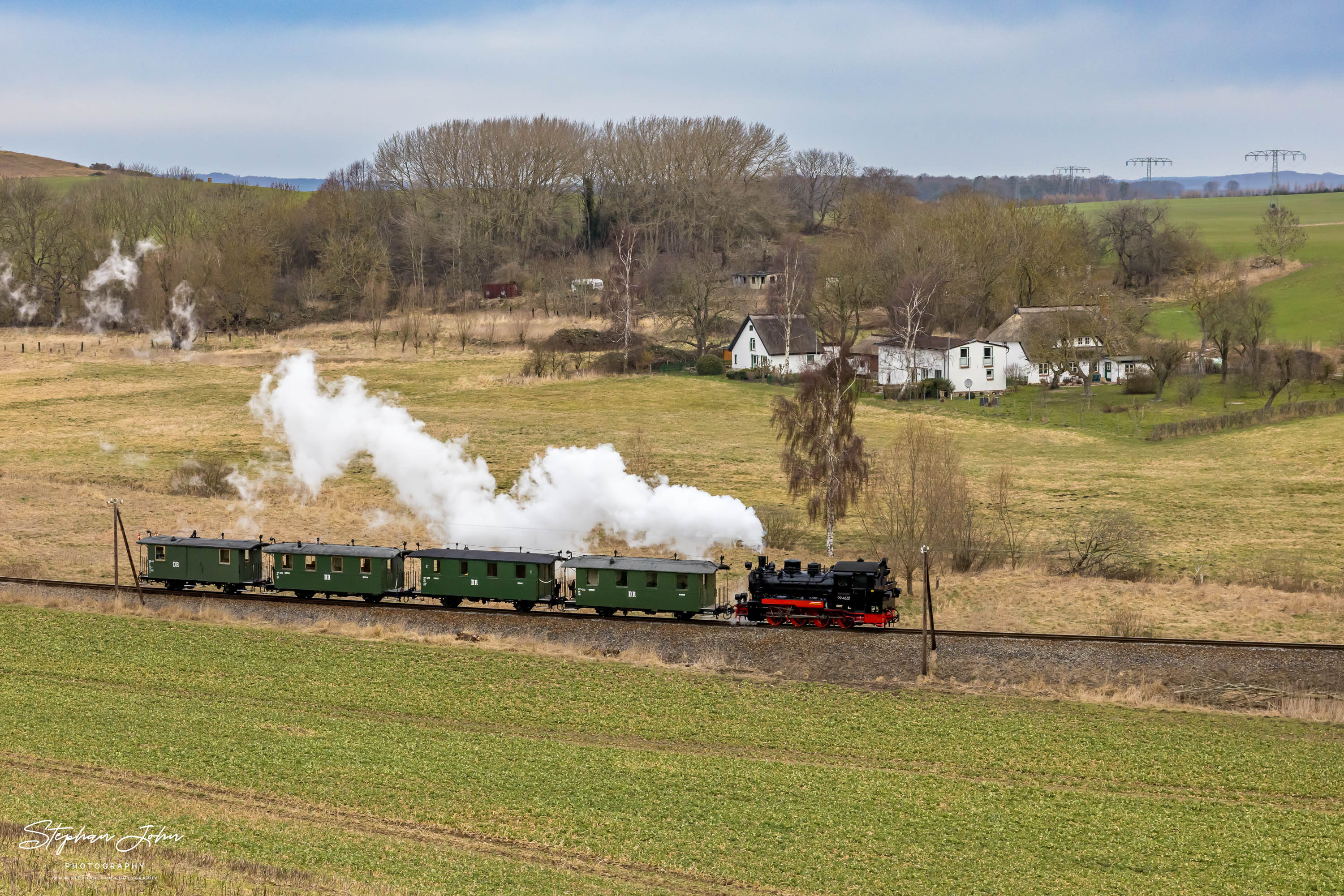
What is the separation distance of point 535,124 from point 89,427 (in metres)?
96.3

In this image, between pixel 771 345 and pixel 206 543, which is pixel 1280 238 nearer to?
pixel 771 345

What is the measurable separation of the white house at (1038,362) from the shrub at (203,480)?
68812 millimetres

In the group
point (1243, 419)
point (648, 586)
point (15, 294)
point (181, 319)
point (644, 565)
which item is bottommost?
point (648, 586)

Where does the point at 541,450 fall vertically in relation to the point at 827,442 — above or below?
below

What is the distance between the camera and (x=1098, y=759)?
27.7m

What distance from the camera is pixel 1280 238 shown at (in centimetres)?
14762

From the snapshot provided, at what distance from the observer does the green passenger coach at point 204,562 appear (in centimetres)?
4388

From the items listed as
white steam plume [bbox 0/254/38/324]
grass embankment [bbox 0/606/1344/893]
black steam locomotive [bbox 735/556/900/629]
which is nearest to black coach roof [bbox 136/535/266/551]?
grass embankment [bbox 0/606/1344/893]

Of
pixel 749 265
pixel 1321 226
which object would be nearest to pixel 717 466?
pixel 749 265

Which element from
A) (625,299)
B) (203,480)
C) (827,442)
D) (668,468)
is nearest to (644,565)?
(827,442)

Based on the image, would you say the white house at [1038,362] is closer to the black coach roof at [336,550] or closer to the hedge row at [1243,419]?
the hedge row at [1243,419]

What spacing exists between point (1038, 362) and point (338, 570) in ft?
244

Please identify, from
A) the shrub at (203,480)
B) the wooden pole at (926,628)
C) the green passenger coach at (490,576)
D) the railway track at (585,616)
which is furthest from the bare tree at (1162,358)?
the shrub at (203,480)

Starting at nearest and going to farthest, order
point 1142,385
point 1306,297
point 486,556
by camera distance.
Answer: point 486,556, point 1142,385, point 1306,297
